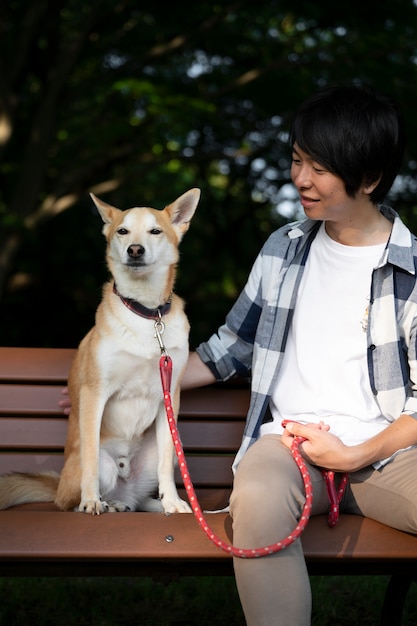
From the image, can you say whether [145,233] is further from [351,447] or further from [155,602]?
[155,602]

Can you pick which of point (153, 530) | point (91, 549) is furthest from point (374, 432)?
point (91, 549)

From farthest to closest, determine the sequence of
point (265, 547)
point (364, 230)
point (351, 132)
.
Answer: point (364, 230) < point (351, 132) < point (265, 547)

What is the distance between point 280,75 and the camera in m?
8.33

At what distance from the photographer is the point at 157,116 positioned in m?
8.89

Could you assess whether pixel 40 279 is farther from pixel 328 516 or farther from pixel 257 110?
pixel 328 516

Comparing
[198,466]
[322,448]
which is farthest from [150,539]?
[198,466]

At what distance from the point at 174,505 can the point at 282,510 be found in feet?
2.32

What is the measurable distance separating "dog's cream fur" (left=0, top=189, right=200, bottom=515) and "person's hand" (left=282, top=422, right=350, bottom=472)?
571 mm

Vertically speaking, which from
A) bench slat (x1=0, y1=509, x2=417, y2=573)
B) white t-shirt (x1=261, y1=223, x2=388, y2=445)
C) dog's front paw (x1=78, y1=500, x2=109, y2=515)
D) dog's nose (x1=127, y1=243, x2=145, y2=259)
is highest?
dog's nose (x1=127, y1=243, x2=145, y2=259)

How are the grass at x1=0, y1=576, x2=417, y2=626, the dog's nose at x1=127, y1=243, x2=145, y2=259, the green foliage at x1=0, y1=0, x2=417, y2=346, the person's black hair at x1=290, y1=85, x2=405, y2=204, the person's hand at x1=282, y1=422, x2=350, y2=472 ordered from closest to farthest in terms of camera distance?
the person's hand at x1=282, y1=422, x2=350, y2=472 < the person's black hair at x1=290, y1=85, x2=405, y2=204 < the dog's nose at x1=127, y1=243, x2=145, y2=259 < the grass at x1=0, y1=576, x2=417, y2=626 < the green foliage at x1=0, y1=0, x2=417, y2=346

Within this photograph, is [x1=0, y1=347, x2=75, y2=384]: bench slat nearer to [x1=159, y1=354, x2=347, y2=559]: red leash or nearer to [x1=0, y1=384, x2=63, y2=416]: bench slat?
[x1=0, y1=384, x2=63, y2=416]: bench slat

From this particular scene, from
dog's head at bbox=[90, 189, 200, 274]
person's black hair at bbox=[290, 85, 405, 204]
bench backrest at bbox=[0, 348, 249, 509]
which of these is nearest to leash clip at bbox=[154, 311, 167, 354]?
dog's head at bbox=[90, 189, 200, 274]

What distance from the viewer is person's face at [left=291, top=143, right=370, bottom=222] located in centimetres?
256

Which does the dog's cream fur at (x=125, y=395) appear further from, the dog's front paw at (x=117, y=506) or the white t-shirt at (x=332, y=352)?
the white t-shirt at (x=332, y=352)
